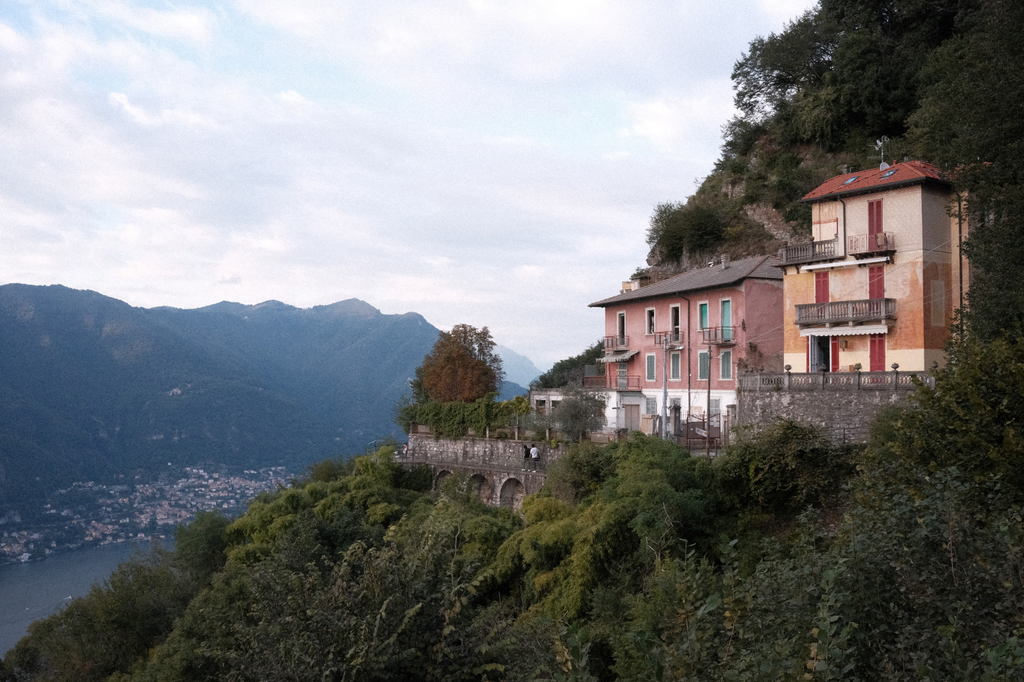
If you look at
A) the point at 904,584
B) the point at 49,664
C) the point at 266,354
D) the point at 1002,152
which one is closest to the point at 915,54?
the point at 1002,152

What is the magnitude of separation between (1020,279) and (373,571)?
15.2 meters

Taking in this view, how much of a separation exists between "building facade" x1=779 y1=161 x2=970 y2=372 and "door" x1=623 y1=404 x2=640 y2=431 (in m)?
9.31

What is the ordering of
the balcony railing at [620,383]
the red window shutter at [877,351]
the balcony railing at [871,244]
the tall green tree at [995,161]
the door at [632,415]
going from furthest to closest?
1. the balcony railing at [620,383]
2. the door at [632,415]
3. the red window shutter at [877,351]
4. the balcony railing at [871,244]
5. the tall green tree at [995,161]

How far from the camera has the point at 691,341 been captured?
112 ft

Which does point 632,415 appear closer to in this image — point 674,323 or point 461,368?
point 674,323

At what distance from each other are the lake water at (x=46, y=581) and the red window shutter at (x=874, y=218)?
48.0 metres

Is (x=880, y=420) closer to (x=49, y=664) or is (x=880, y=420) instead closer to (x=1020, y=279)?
(x=1020, y=279)

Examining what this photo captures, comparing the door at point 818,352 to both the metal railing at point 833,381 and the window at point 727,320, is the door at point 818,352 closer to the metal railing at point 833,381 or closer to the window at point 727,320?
the window at point 727,320

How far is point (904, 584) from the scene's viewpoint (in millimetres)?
7082

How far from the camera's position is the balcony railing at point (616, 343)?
124 ft

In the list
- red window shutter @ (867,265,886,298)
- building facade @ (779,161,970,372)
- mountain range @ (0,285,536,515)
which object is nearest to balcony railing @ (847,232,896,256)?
building facade @ (779,161,970,372)

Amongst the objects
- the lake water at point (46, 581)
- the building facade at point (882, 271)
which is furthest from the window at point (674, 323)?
the lake water at point (46, 581)

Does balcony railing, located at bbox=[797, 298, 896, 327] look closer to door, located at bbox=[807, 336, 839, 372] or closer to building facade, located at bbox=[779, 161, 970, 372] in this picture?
building facade, located at bbox=[779, 161, 970, 372]

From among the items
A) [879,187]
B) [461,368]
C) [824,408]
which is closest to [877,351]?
[879,187]
